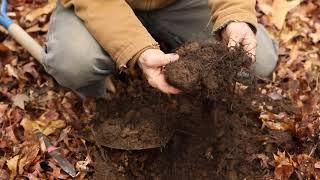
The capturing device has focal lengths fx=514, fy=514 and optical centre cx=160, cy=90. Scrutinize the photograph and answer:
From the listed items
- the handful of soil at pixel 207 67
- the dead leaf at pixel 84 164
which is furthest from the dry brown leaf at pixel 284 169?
the dead leaf at pixel 84 164

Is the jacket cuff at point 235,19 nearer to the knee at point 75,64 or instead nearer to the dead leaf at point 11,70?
Result: the knee at point 75,64

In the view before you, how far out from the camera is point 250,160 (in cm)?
263

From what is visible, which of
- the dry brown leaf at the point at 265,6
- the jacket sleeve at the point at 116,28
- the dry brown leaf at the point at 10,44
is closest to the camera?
the jacket sleeve at the point at 116,28

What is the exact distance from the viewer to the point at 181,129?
2.62 m

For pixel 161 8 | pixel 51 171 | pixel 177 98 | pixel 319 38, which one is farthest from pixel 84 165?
pixel 319 38

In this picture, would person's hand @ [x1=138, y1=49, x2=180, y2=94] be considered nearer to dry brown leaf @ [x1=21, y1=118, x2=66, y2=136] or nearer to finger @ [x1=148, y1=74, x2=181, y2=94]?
finger @ [x1=148, y1=74, x2=181, y2=94]

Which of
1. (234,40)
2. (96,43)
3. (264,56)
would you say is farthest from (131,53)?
(264,56)

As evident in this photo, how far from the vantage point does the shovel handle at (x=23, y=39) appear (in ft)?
10.1

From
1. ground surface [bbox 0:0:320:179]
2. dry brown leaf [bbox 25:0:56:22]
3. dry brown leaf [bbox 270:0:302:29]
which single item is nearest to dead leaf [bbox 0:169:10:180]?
ground surface [bbox 0:0:320:179]

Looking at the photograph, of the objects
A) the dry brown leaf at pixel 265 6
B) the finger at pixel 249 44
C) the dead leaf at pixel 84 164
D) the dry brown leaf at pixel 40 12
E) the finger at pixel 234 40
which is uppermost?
the finger at pixel 234 40

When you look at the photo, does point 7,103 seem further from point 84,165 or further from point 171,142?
point 171,142

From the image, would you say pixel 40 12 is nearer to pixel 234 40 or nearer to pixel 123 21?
pixel 123 21

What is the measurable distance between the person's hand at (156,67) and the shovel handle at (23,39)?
89 cm

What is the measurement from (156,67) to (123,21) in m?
0.31
